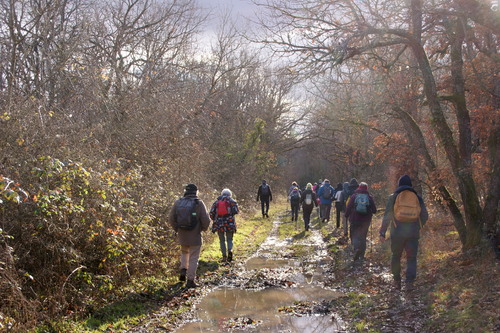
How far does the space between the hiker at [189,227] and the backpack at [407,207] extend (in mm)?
3463

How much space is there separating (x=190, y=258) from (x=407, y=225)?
395 cm

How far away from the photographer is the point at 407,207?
7613mm

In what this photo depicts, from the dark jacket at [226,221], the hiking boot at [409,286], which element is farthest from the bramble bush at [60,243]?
the hiking boot at [409,286]

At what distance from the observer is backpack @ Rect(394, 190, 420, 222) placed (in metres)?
7.58

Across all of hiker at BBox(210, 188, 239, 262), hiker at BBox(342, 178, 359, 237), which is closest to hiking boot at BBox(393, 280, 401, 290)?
hiker at BBox(210, 188, 239, 262)

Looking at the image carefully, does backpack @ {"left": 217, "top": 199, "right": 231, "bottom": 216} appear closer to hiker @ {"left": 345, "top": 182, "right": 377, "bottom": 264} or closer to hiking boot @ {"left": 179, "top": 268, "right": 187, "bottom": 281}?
hiking boot @ {"left": 179, "top": 268, "right": 187, "bottom": 281}

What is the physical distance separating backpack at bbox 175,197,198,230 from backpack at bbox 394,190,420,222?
12.0 ft

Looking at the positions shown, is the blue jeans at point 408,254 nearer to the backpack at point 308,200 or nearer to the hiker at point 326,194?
the backpack at point 308,200

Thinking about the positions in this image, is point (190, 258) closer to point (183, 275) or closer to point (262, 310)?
point (183, 275)

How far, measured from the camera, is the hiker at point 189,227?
27.1 feet

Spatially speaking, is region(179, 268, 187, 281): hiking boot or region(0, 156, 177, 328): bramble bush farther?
region(179, 268, 187, 281): hiking boot

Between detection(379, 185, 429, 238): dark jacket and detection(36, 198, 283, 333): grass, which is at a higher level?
detection(379, 185, 429, 238): dark jacket

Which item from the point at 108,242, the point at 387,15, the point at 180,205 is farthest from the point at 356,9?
the point at 108,242

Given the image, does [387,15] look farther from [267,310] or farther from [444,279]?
[267,310]
